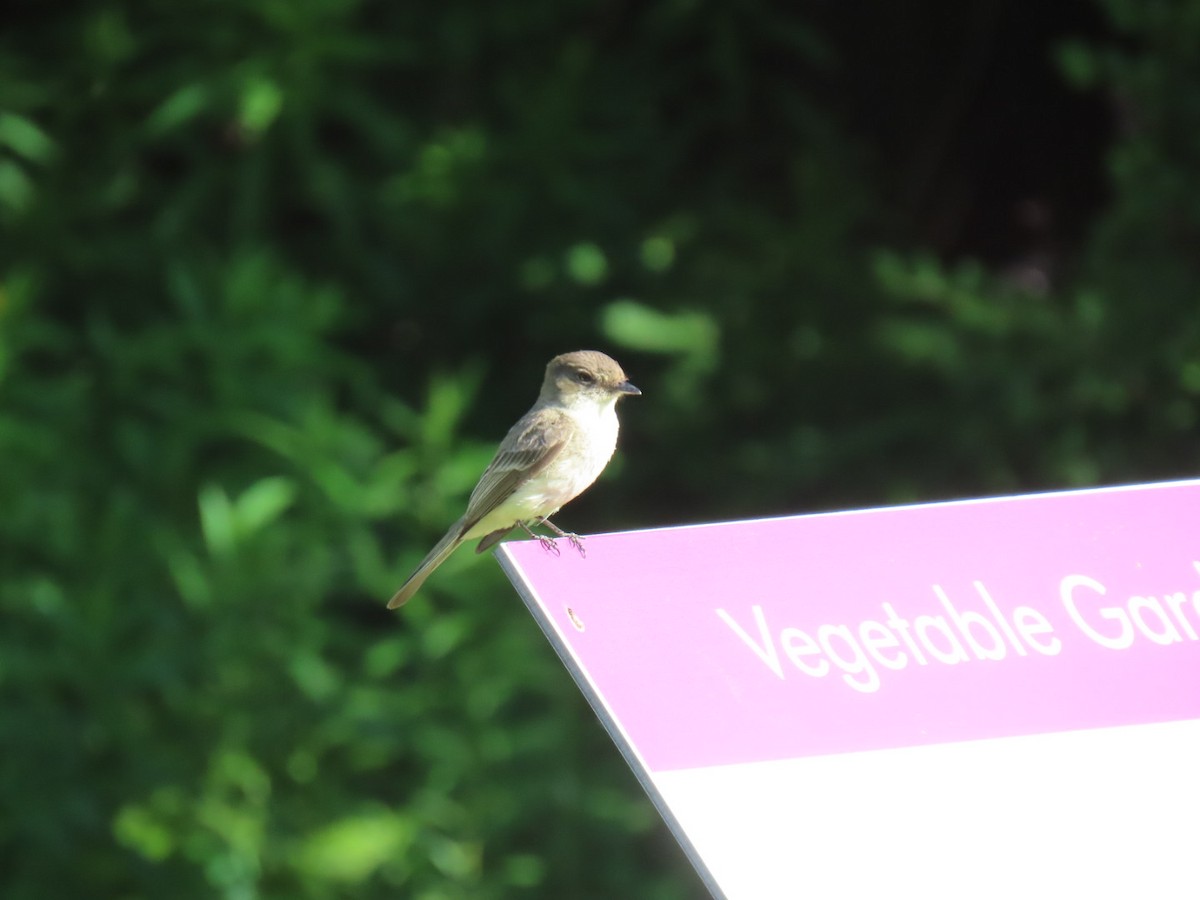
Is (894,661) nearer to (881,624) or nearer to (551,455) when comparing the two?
(881,624)

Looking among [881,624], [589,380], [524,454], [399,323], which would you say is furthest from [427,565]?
[399,323]

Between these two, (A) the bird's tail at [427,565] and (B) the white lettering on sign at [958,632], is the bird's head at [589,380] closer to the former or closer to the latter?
(A) the bird's tail at [427,565]

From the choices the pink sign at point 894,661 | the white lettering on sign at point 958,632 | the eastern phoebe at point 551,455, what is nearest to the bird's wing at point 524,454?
the eastern phoebe at point 551,455

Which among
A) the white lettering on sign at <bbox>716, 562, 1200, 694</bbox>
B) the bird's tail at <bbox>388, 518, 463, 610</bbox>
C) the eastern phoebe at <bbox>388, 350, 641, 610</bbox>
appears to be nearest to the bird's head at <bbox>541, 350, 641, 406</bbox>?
the eastern phoebe at <bbox>388, 350, 641, 610</bbox>

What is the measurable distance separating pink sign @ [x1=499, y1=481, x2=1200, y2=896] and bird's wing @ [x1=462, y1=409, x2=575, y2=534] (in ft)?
2.11

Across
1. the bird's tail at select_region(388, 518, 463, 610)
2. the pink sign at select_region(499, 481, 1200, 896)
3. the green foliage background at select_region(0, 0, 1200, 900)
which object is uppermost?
the green foliage background at select_region(0, 0, 1200, 900)

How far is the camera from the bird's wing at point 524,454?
8.06ft

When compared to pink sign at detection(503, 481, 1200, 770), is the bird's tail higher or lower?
higher

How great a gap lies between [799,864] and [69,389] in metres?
3.48

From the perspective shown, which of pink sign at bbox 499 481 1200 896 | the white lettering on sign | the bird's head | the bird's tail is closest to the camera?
pink sign at bbox 499 481 1200 896

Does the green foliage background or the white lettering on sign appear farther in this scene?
the green foliage background

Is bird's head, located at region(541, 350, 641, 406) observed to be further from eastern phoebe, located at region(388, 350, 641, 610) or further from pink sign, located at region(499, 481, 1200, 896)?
pink sign, located at region(499, 481, 1200, 896)

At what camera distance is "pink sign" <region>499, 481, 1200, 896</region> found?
1.54 meters

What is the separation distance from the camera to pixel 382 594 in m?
4.20
